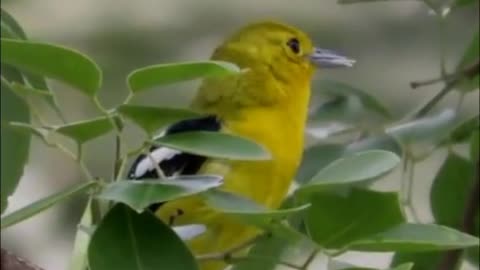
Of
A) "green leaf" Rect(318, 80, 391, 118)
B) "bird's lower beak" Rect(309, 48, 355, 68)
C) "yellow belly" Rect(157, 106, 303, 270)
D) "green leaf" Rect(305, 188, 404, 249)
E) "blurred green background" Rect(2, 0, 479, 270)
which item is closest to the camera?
"green leaf" Rect(305, 188, 404, 249)

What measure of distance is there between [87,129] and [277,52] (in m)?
1.11

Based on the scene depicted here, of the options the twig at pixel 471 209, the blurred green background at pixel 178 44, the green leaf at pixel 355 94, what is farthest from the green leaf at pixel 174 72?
the blurred green background at pixel 178 44

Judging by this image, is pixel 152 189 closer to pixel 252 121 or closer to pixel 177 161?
pixel 177 161

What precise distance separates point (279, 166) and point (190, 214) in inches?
13.9

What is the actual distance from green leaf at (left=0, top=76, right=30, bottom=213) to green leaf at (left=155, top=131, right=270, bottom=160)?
0.22 m

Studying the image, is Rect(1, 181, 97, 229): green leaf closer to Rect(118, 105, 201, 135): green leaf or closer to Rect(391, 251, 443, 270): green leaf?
Rect(118, 105, 201, 135): green leaf

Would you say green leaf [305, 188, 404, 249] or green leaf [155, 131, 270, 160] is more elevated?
green leaf [155, 131, 270, 160]

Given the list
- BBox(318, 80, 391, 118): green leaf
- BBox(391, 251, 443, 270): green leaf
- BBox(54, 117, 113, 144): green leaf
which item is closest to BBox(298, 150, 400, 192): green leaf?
BBox(54, 117, 113, 144): green leaf

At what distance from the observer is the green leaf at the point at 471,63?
2.07 meters

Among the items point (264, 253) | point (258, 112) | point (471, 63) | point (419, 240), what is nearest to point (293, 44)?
point (258, 112)

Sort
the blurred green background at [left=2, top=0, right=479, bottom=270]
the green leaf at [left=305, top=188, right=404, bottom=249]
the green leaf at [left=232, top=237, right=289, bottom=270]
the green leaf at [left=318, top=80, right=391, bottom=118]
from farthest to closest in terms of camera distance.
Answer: the blurred green background at [left=2, top=0, right=479, bottom=270] < the green leaf at [left=318, top=80, right=391, bottom=118] < the green leaf at [left=232, top=237, right=289, bottom=270] < the green leaf at [left=305, top=188, right=404, bottom=249]

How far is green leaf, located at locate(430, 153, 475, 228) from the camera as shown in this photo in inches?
81.0

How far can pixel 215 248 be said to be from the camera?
188 cm

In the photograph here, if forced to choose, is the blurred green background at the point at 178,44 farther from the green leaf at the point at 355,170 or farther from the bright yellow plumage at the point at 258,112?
the green leaf at the point at 355,170
